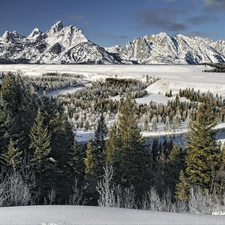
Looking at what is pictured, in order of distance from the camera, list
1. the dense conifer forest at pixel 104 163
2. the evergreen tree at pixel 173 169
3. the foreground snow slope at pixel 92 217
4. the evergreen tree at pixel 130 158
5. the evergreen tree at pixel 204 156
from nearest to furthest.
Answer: the foreground snow slope at pixel 92 217, the dense conifer forest at pixel 104 163, the evergreen tree at pixel 204 156, the evergreen tree at pixel 130 158, the evergreen tree at pixel 173 169

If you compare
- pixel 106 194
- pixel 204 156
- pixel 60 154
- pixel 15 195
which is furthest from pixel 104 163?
pixel 15 195

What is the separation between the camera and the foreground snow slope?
23.0 feet

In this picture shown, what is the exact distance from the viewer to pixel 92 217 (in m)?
7.23

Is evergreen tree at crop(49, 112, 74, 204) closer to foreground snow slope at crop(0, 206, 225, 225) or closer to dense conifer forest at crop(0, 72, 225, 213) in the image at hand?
dense conifer forest at crop(0, 72, 225, 213)

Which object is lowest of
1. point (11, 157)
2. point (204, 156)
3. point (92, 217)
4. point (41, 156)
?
point (41, 156)

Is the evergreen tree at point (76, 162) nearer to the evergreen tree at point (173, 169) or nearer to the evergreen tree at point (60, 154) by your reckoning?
the evergreen tree at point (60, 154)

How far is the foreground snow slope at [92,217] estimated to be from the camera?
7008 mm

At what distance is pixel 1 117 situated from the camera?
81.1 ft

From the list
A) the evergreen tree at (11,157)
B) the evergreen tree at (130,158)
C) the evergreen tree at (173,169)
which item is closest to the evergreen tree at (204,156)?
the evergreen tree at (130,158)

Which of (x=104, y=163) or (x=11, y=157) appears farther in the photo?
(x=104, y=163)

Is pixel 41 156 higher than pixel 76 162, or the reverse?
pixel 41 156

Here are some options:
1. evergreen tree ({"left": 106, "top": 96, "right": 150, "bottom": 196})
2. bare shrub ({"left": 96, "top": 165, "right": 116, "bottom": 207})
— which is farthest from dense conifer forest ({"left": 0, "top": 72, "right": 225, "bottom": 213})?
bare shrub ({"left": 96, "top": 165, "right": 116, "bottom": 207})

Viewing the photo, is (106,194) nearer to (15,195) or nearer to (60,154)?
(15,195)

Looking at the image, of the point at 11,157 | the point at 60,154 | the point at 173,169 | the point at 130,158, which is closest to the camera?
the point at 11,157
